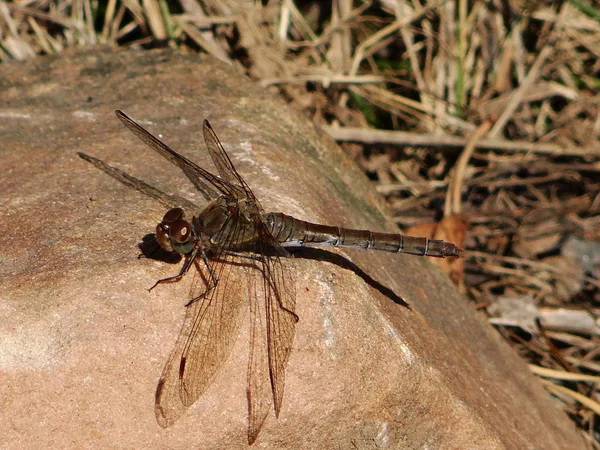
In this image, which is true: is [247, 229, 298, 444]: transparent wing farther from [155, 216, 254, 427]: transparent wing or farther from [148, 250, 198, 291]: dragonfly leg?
[148, 250, 198, 291]: dragonfly leg

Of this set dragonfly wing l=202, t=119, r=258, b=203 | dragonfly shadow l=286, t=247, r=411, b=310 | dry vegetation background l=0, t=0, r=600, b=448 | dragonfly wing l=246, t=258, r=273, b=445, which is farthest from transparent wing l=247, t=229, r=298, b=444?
dry vegetation background l=0, t=0, r=600, b=448

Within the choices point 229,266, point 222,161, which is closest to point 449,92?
point 222,161

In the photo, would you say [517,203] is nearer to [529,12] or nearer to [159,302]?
[529,12]

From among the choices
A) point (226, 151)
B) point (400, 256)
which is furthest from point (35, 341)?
point (400, 256)

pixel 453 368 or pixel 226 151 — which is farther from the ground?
pixel 226 151

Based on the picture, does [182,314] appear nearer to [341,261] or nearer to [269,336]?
[269,336]

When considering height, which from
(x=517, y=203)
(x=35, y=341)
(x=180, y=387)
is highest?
(x=35, y=341)

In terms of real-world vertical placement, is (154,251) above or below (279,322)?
above
